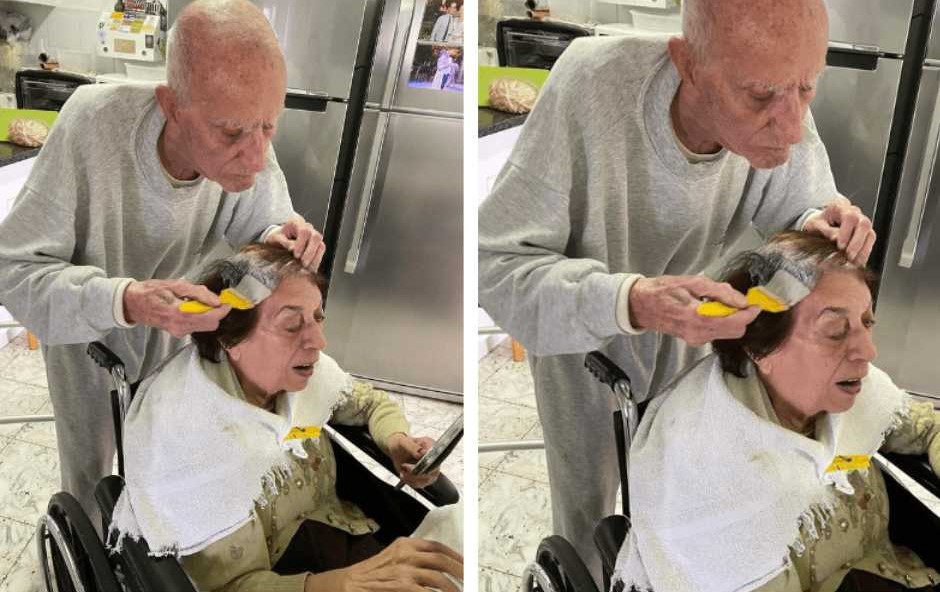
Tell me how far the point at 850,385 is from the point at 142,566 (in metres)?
1.38

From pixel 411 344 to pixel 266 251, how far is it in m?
0.37

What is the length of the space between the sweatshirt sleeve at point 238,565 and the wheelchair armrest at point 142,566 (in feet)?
0.08

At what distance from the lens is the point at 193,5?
1.82 meters

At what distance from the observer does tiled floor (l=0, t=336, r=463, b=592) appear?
6.31ft

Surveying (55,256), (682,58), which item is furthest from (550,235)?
(55,256)

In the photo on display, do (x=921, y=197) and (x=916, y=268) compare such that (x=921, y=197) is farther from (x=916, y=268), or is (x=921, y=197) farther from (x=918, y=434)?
(x=918, y=434)

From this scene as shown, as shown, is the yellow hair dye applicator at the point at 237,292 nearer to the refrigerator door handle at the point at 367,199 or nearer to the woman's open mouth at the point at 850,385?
the refrigerator door handle at the point at 367,199

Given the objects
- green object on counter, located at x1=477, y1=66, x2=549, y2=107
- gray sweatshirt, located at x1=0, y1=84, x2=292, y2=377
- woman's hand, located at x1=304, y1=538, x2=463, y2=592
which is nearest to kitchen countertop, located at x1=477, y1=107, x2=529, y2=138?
green object on counter, located at x1=477, y1=66, x2=549, y2=107

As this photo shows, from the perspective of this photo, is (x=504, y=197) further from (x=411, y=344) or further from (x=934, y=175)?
(x=934, y=175)

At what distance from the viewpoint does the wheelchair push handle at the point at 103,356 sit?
1.87m

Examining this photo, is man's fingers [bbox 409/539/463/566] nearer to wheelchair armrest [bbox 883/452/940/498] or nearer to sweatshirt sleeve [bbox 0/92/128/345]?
sweatshirt sleeve [bbox 0/92/128/345]

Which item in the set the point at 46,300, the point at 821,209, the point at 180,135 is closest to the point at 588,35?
the point at 821,209

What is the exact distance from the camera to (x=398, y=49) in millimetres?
1984

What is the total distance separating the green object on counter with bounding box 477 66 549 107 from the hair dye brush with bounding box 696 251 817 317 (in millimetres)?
505
